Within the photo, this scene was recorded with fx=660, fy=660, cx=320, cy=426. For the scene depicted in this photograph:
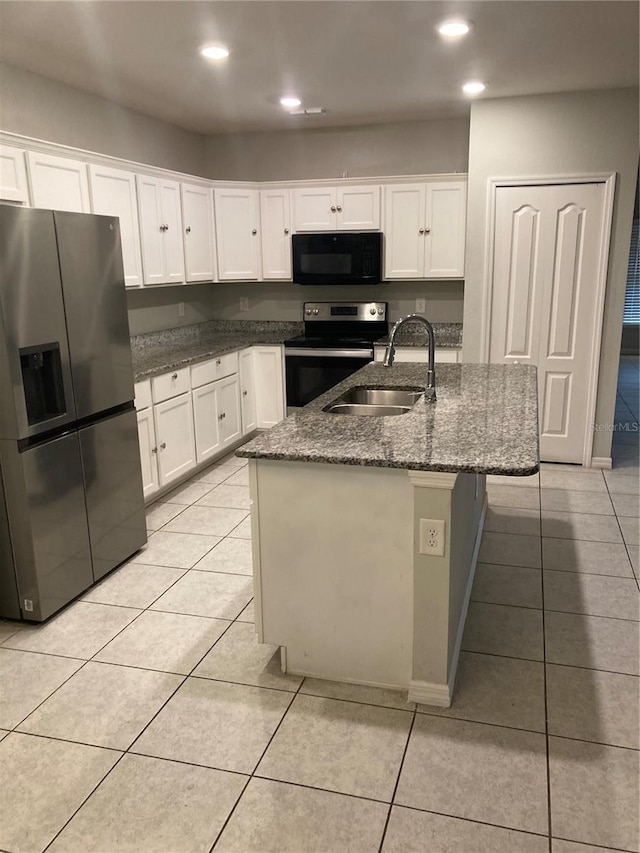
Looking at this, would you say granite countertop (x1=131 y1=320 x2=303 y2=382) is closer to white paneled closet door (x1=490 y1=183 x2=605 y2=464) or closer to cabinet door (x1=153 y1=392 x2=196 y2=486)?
cabinet door (x1=153 y1=392 x2=196 y2=486)

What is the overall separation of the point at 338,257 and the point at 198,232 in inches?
43.2

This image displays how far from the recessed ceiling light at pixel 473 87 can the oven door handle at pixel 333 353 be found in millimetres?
1882

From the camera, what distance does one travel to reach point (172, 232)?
465 centimetres

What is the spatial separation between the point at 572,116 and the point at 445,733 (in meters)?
3.94

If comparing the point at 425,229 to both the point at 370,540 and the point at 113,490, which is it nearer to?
the point at 113,490

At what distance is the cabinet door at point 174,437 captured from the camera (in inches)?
161

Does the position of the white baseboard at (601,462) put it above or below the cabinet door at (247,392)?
below

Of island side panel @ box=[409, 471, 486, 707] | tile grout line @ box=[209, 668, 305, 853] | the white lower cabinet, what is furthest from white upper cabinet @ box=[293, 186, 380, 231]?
tile grout line @ box=[209, 668, 305, 853]

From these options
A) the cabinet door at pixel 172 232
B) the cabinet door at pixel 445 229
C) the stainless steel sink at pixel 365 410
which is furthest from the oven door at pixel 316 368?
the stainless steel sink at pixel 365 410

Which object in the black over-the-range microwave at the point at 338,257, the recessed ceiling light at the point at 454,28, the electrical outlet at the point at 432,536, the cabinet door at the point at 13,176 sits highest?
the recessed ceiling light at the point at 454,28

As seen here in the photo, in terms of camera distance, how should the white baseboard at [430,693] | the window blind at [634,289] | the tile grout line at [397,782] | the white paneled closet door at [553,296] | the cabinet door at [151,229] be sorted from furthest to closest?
1. the window blind at [634,289]
2. the white paneled closet door at [553,296]
3. the cabinet door at [151,229]
4. the white baseboard at [430,693]
5. the tile grout line at [397,782]

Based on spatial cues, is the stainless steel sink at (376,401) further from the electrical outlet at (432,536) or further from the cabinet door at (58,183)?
the cabinet door at (58,183)

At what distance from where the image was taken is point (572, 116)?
4.32m

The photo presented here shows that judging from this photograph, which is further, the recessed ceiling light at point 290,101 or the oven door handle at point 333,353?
the oven door handle at point 333,353
